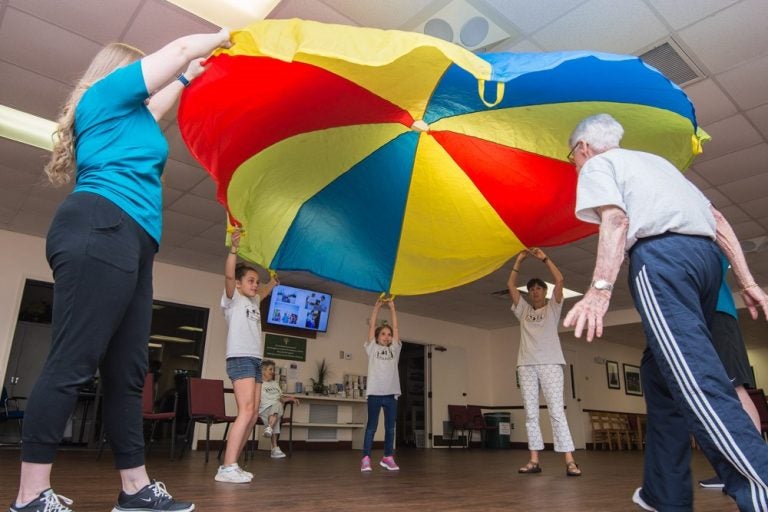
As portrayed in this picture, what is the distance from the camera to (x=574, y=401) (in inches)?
423

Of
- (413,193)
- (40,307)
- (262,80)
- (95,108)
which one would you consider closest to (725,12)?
(413,193)

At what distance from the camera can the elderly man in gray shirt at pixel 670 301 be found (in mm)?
1210

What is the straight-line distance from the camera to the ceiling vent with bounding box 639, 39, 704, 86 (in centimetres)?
335

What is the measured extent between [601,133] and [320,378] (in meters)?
7.36

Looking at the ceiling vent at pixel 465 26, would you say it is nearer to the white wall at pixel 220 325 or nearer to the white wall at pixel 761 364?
the white wall at pixel 220 325

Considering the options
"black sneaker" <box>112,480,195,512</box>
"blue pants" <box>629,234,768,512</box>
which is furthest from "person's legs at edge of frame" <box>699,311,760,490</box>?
"black sneaker" <box>112,480,195,512</box>

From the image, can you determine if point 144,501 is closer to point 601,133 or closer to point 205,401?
point 601,133

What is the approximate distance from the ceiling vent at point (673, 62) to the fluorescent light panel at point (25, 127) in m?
4.43

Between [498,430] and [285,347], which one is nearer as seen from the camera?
[285,347]

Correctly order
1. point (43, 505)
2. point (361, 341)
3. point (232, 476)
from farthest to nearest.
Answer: point (361, 341), point (232, 476), point (43, 505)

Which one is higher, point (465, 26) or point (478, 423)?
point (465, 26)

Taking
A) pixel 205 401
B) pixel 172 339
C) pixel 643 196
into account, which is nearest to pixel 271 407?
pixel 205 401

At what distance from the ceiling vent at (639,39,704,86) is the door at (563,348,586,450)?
799 cm

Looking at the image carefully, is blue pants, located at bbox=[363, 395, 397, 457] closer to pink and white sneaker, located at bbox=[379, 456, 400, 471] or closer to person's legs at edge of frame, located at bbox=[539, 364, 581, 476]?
pink and white sneaker, located at bbox=[379, 456, 400, 471]
